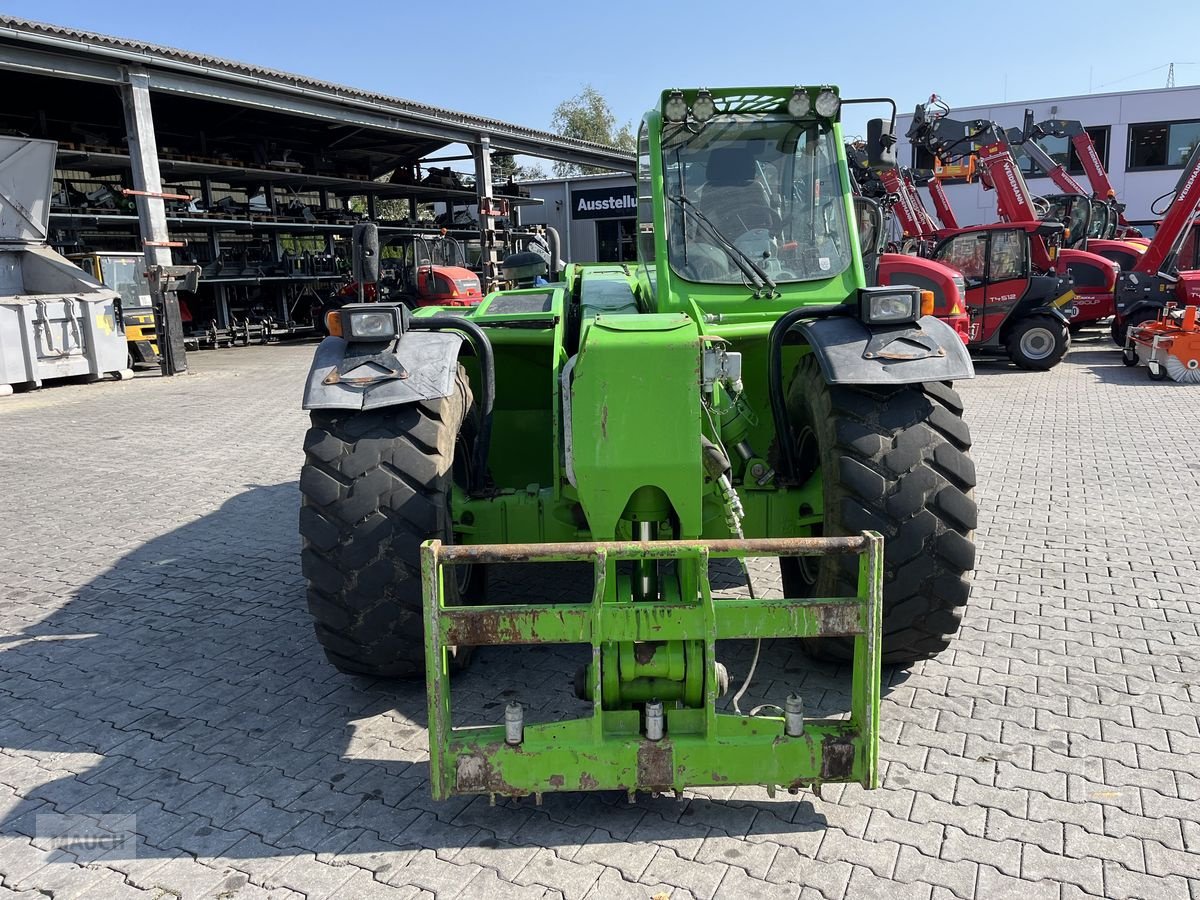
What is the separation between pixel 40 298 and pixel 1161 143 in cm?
3360

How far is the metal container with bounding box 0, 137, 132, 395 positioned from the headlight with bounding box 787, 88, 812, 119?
13264 mm

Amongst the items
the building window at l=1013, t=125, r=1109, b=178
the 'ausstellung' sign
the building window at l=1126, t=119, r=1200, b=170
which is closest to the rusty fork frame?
the building window at l=1013, t=125, r=1109, b=178

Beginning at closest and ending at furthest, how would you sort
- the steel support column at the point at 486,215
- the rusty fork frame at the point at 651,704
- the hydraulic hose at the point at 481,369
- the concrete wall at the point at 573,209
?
1. the rusty fork frame at the point at 651,704
2. the hydraulic hose at the point at 481,369
3. the steel support column at the point at 486,215
4. the concrete wall at the point at 573,209

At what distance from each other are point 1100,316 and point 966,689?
1579 cm

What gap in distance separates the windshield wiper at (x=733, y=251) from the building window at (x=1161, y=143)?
1310 inches

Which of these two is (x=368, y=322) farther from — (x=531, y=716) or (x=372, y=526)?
(x=531, y=716)

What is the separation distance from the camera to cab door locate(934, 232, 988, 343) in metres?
15.0

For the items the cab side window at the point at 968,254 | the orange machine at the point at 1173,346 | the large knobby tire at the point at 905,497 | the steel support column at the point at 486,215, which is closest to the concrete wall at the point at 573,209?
the steel support column at the point at 486,215

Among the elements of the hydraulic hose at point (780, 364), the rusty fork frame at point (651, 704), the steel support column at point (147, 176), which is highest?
the steel support column at point (147, 176)

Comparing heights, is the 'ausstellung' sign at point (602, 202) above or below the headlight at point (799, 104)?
above

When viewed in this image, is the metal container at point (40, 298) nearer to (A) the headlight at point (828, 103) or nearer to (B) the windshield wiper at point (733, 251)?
(B) the windshield wiper at point (733, 251)

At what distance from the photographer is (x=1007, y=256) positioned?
14852 mm

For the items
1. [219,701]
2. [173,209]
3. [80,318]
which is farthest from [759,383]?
[173,209]

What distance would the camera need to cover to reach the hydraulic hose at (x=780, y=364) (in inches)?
157
